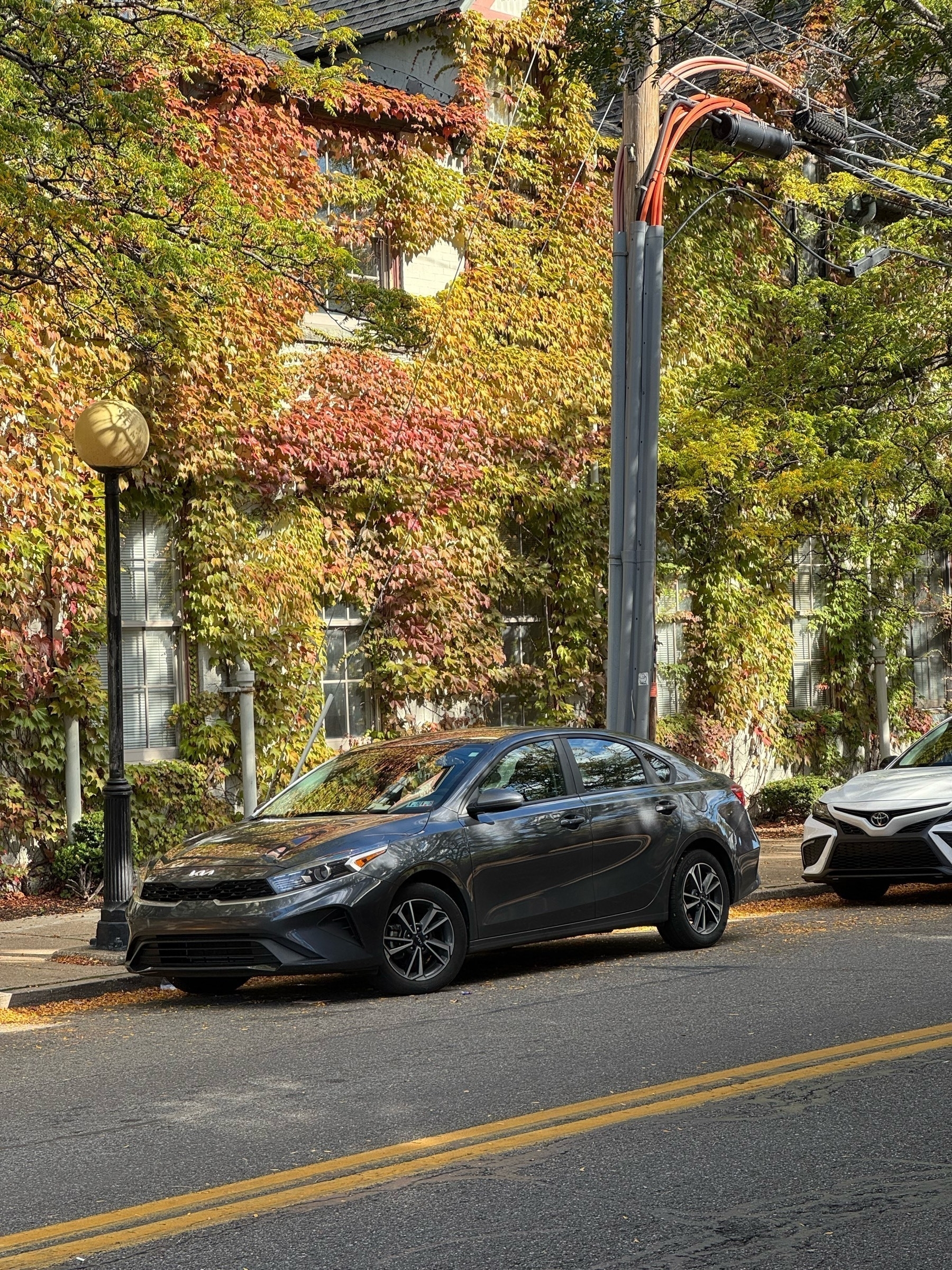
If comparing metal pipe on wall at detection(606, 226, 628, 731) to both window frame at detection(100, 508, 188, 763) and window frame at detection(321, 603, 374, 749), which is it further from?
window frame at detection(100, 508, 188, 763)

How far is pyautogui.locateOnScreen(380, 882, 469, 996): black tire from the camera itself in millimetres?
9109

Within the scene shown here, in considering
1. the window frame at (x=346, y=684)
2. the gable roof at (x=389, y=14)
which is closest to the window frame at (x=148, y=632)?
the window frame at (x=346, y=684)

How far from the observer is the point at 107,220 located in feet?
36.3

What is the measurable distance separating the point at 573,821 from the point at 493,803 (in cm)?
70

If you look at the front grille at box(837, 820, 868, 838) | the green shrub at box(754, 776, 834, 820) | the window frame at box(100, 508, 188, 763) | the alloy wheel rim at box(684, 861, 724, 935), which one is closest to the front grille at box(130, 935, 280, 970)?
the alloy wheel rim at box(684, 861, 724, 935)

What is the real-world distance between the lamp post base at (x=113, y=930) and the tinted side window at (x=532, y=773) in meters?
2.89

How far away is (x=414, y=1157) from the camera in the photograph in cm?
570

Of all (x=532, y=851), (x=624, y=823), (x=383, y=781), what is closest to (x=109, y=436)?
(x=383, y=781)

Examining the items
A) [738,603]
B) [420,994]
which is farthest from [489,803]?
[738,603]

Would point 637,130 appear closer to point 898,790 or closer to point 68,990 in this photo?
point 898,790

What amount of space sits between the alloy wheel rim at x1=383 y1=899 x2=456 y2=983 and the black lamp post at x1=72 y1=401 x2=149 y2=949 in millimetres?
2692

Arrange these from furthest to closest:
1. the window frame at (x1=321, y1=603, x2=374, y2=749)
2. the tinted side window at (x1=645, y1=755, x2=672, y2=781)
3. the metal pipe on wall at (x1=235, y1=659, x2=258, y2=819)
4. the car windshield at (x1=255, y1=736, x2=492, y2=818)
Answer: the window frame at (x1=321, y1=603, x2=374, y2=749), the metal pipe on wall at (x1=235, y1=659, x2=258, y2=819), the tinted side window at (x1=645, y1=755, x2=672, y2=781), the car windshield at (x1=255, y1=736, x2=492, y2=818)

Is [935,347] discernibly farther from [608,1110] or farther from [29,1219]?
[29,1219]

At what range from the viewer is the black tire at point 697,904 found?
35.0ft
